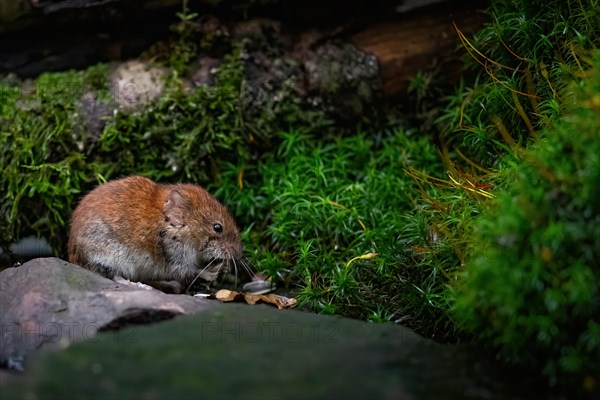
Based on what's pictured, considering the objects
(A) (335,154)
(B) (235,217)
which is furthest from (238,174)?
(A) (335,154)

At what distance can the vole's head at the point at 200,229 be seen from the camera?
22.5 feet

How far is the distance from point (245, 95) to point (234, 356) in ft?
14.7

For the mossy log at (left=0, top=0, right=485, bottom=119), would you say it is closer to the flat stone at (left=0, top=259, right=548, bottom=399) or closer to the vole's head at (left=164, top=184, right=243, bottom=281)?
the vole's head at (left=164, top=184, right=243, bottom=281)

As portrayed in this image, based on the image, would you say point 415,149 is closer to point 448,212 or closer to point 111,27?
point 448,212

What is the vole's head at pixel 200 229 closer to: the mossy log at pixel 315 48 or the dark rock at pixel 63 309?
the dark rock at pixel 63 309

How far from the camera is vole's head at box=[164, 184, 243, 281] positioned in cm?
685

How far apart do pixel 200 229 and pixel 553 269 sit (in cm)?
359

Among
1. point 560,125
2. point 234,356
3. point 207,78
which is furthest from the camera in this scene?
point 207,78

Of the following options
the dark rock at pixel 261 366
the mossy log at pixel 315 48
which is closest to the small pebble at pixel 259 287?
the mossy log at pixel 315 48

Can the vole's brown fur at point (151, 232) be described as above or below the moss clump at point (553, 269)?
below

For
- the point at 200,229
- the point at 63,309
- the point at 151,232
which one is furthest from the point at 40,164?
the point at 63,309

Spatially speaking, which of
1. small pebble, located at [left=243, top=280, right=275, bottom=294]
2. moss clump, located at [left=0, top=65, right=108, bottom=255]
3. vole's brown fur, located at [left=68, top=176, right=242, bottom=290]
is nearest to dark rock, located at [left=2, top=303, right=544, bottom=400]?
vole's brown fur, located at [left=68, top=176, right=242, bottom=290]

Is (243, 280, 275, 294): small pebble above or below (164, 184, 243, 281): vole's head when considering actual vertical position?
below

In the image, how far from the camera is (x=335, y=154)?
8109 mm
